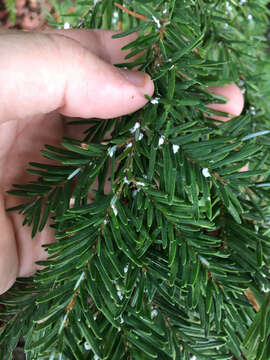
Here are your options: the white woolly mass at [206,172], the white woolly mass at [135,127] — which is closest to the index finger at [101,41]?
the white woolly mass at [135,127]

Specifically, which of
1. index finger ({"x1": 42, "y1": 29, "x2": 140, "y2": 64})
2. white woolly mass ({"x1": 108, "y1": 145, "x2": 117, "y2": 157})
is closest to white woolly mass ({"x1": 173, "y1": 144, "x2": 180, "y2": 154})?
white woolly mass ({"x1": 108, "y1": 145, "x2": 117, "y2": 157})

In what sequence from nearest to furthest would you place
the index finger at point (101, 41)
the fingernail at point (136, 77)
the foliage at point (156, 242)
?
1. the foliage at point (156, 242)
2. the fingernail at point (136, 77)
3. the index finger at point (101, 41)

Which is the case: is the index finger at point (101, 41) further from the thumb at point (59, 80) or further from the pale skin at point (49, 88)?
the thumb at point (59, 80)

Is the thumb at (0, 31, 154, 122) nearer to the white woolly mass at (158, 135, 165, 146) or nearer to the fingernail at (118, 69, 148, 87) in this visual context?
the fingernail at (118, 69, 148, 87)

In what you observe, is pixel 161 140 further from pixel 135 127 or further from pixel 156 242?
pixel 156 242

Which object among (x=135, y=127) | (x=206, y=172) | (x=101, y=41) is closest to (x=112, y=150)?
(x=135, y=127)

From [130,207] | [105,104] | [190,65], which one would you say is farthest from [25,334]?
[190,65]

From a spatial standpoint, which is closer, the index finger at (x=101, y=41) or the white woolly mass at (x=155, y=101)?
the white woolly mass at (x=155, y=101)
